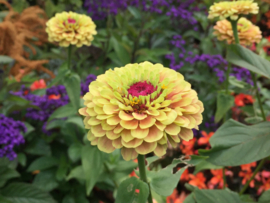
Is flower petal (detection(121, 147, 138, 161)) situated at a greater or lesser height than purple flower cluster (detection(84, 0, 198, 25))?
lesser

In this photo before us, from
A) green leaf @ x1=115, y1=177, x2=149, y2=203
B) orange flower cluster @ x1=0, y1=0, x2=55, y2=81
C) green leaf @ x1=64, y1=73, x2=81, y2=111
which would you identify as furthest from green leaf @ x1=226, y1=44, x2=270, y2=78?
orange flower cluster @ x1=0, y1=0, x2=55, y2=81

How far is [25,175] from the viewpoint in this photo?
1008 mm

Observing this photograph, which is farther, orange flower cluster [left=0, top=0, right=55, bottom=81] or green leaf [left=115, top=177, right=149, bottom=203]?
orange flower cluster [left=0, top=0, right=55, bottom=81]

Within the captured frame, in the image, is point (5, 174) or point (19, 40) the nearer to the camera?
point (5, 174)

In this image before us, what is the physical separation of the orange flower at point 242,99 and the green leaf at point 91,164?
2.64ft

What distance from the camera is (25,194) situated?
31.9 inches

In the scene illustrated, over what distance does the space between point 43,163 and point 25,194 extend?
136 millimetres

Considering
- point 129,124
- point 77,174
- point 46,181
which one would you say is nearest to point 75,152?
point 77,174

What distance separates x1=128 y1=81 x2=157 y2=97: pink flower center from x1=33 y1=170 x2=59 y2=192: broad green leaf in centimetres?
67

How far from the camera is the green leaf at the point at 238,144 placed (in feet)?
1.59

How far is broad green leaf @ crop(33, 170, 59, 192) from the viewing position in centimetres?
88

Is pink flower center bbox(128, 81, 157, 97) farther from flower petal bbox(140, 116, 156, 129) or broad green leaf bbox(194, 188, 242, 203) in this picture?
broad green leaf bbox(194, 188, 242, 203)

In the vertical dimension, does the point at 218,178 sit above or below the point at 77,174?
below

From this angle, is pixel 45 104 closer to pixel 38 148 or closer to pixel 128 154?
pixel 38 148
